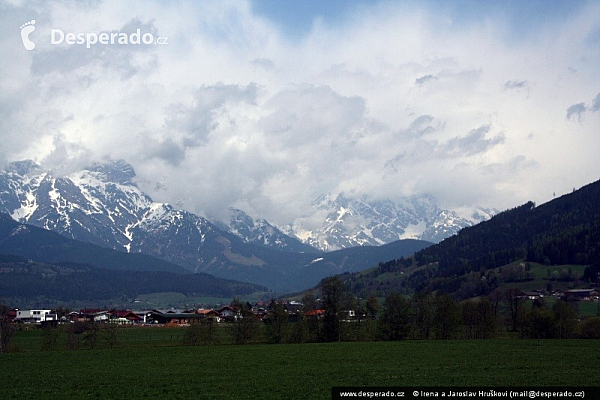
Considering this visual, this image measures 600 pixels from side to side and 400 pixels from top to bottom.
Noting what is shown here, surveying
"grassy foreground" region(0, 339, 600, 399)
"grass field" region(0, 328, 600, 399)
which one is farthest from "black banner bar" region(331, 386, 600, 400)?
"grassy foreground" region(0, 339, 600, 399)

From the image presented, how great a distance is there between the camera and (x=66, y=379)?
2074 inches

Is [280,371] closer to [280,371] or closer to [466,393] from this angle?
[280,371]

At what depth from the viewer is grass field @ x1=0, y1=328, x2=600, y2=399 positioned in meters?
43.1

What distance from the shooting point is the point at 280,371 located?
5478 cm

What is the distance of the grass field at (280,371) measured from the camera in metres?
43.1

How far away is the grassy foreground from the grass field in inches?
2.7

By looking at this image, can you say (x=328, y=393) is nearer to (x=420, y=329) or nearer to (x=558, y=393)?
(x=558, y=393)

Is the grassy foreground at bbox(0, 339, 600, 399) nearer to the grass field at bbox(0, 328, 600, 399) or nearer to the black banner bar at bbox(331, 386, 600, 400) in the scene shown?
the grass field at bbox(0, 328, 600, 399)

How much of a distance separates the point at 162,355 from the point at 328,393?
40241mm

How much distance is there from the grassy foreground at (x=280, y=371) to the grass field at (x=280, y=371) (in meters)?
0.07

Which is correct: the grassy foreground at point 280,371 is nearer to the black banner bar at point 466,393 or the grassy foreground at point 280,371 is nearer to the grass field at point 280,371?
the grass field at point 280,371

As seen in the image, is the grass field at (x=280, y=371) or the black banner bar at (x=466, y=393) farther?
the grass field at (x=280, y=371)

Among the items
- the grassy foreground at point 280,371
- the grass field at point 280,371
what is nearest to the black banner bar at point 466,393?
the grass field at point 280,371

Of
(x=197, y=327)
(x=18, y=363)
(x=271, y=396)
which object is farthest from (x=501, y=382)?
(x=197, y=327)
